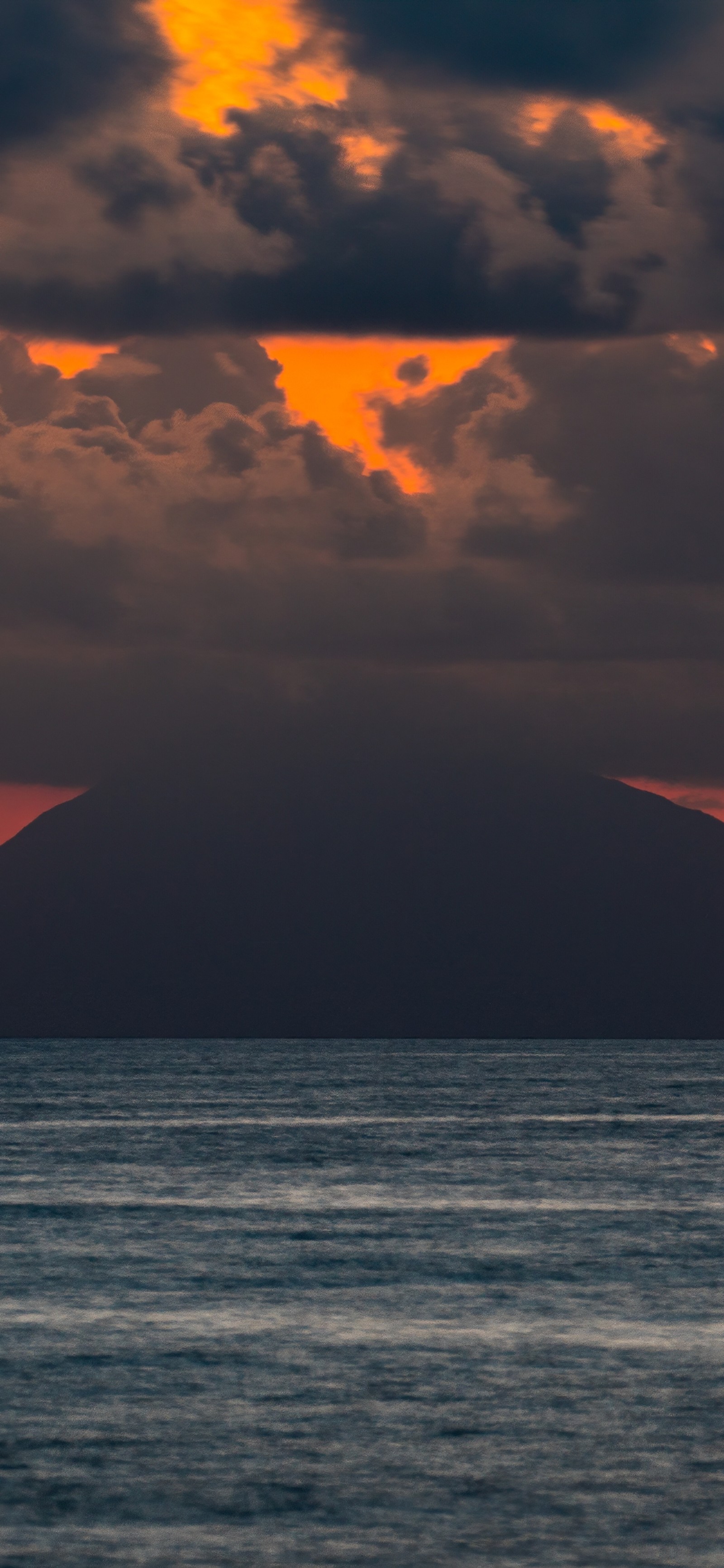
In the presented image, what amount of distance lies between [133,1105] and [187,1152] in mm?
64589

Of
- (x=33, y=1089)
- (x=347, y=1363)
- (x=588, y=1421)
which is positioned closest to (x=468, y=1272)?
(x=347, y=1363)

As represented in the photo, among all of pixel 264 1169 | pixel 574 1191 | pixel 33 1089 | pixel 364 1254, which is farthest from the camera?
pixel 33 1089

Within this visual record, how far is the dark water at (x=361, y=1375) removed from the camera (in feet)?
73.6

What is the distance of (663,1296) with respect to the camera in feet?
132

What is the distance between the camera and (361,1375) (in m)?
31.5

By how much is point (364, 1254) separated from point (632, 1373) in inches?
664

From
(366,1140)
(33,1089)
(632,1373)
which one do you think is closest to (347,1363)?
(632,1373)

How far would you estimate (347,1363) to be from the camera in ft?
107

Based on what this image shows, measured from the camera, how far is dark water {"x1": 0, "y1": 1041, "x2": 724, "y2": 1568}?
73.6ft

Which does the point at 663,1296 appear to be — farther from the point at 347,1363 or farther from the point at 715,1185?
the point at 715,1185

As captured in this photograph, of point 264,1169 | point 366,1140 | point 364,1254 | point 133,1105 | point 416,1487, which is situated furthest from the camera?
point 133,1105

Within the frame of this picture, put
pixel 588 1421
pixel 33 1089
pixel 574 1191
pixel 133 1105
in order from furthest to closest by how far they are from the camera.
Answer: pixel 33 1089
pixel 133 1105
pixel 574 1191
pixel 588 1421

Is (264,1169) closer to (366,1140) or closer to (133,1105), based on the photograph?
(366,1140)

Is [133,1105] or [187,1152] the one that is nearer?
[187,1152]
